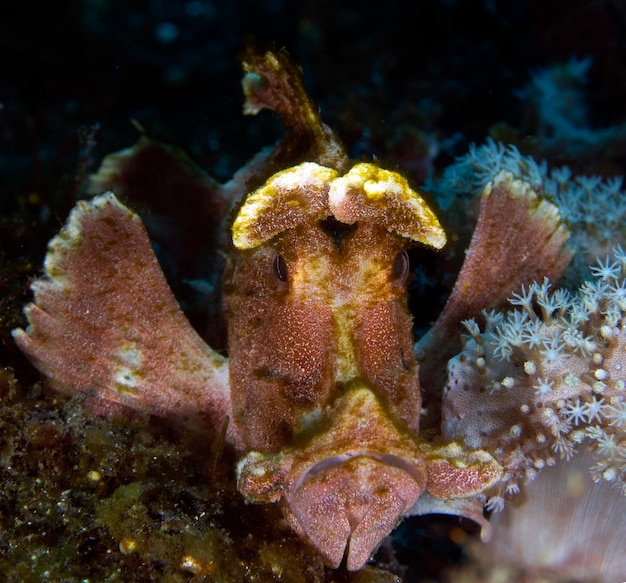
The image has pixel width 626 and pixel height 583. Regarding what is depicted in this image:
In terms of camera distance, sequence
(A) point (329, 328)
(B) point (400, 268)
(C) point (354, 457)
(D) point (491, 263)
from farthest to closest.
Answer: (D) point (491, 263)
(B) point (400, 268)
(A) point (329, 328)
(C) point (354, 457)

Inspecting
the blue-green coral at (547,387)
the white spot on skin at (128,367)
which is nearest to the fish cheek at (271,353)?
the white spot on skin at (128,367)

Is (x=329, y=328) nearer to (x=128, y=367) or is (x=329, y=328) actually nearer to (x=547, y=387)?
(x=547, y=387)

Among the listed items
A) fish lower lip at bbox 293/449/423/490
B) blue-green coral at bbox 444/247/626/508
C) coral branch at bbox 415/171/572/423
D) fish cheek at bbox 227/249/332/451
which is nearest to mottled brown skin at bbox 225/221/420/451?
fish cheek at bbox 227/249/332/451

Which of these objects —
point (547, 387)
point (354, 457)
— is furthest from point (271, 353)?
point (547, 387)

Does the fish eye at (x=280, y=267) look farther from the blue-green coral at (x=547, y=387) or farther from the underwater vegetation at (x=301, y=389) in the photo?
the blue-green coral at (x=547, y=387)

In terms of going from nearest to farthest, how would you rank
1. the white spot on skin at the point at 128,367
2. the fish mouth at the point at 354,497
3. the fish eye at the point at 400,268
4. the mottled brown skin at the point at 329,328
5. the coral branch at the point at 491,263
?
the fish mouth at the point at 354,497
the mottled brown skin at the point at 329,328
the fish eye at the point at 400,268
the white spot on skin at the point at 128,367
the coral branch at the point at 491,263

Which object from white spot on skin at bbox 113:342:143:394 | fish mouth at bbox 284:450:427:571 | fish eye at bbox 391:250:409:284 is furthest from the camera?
white spot on skin at bbox 113:342:143:394

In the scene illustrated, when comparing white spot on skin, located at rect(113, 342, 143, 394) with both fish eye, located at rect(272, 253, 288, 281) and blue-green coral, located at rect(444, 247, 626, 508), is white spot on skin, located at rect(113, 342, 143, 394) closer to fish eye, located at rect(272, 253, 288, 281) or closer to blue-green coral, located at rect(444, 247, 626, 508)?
fish eye, located at rect(272, 253, 288, 281)

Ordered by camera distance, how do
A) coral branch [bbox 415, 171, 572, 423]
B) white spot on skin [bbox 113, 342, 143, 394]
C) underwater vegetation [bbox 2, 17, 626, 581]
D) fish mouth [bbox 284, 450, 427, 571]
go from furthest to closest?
coral branch [bbox 415, 171, 572, 423] → white spot on skin [bbox 113, 342, 143, 394] → underwater vegetation [bbox 2, 17, 626, 581] → fish mouth [bbox 284, 450, 427, 571]

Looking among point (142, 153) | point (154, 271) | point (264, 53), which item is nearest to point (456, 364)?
point (154, 271)
